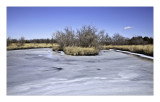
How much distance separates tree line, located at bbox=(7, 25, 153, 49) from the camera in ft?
12.0

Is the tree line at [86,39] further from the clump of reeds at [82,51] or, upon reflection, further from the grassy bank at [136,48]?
the clump of reeds at [82,51]

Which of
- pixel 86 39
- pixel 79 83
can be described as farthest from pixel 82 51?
pixel 79 83

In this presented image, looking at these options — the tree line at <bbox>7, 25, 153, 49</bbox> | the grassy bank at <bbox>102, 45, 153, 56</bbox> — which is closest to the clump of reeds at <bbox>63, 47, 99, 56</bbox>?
the tree line at <bbox>7, 25, 153, 49</bbox>

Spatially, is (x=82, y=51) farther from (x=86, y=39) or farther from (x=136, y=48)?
(x=136, y=48)

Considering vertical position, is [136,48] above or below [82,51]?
above

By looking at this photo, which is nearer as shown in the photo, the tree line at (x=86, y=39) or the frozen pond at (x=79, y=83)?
the frozen pond at (x=79, y=83)

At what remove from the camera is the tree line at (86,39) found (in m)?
3.66

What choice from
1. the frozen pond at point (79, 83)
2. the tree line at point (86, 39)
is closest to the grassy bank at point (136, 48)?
the tree line at point (86, 39)

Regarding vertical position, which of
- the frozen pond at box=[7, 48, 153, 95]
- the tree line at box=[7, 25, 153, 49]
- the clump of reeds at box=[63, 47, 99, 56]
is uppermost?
the tree line at box=[7, 25, 153, 49]

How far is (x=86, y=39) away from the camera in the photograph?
24.5 ft

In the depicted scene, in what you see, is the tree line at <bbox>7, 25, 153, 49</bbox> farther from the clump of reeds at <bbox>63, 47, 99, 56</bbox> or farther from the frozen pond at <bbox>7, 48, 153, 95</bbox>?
the frozen pond at <bbox>7, 48, 153, 95</bbox>
